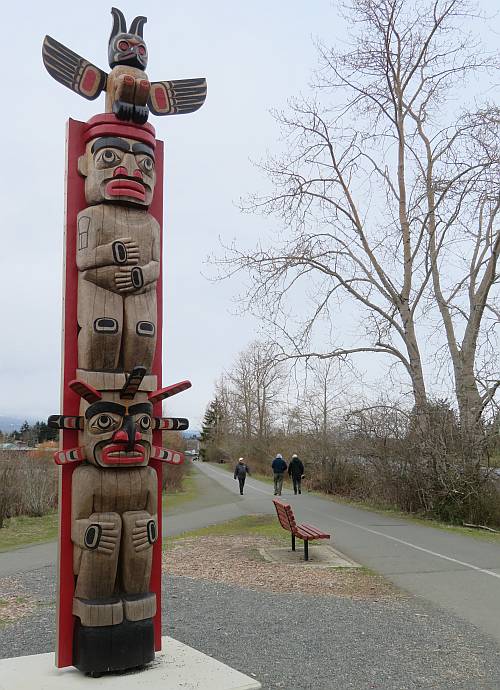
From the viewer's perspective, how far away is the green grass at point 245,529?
14.3m

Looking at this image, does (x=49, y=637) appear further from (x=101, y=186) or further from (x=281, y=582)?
(x=101, y=186)

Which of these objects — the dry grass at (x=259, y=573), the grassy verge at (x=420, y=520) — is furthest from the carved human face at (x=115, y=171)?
the grassy verge at (x=420, y=520)

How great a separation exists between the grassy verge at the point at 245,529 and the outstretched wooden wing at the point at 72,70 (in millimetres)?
9892

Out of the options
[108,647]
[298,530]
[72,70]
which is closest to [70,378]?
[108,647]

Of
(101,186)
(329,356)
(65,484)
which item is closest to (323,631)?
(65,484)

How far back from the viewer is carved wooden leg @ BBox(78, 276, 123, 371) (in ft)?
16.5

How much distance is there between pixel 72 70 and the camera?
5410 mm

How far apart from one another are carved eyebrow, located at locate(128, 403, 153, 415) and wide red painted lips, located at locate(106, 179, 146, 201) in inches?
64.7

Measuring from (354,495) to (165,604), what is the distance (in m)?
16.3

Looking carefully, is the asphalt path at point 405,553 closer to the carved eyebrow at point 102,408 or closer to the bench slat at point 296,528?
the bench slat at point 296,528

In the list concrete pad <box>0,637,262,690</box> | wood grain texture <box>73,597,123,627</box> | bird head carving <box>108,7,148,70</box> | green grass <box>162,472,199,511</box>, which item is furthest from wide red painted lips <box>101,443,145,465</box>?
green grass <box>162,472,199,511</box>

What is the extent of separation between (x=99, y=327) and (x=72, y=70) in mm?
2164

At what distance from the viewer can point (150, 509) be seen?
202 inches

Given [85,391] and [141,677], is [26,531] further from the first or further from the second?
[85,391]
